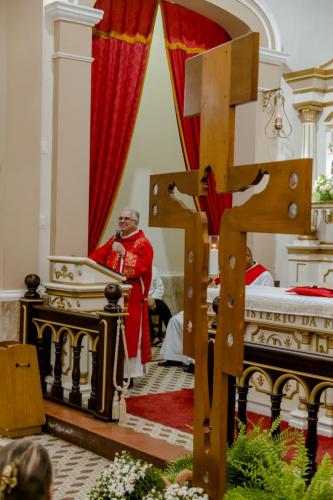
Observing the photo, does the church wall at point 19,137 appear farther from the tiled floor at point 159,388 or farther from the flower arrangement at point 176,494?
the flower arrangement at point 176,494

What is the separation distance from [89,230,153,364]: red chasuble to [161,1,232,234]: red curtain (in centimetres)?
194

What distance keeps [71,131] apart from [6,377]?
258 centimetres

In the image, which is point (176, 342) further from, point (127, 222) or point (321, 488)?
point (321, 488)

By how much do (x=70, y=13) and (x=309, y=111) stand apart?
3829 mm

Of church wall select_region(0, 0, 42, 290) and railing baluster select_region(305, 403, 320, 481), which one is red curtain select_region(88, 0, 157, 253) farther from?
railing baluster select_region(305, 403, 320, 481)

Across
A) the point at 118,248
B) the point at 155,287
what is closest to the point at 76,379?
the point at 118,248

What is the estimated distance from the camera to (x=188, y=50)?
30.6 feet

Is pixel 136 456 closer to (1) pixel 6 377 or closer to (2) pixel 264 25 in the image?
(1) pixel 6 377

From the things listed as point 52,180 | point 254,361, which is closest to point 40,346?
point 52,180

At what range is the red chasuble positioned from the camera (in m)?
7.36

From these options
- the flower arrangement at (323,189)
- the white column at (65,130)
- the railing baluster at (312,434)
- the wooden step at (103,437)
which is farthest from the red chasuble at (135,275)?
the railing baluster at (312,434)

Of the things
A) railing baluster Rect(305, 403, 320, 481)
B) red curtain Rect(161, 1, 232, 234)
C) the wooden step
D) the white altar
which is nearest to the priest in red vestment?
the white altar

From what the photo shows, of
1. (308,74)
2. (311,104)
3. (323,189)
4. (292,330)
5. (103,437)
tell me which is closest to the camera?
(103,437)

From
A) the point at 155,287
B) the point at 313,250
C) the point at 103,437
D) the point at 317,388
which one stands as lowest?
the point at 103,437
